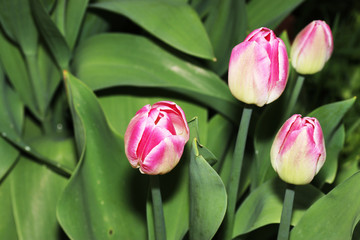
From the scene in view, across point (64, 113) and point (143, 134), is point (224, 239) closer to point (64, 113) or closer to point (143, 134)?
point (143, 134)

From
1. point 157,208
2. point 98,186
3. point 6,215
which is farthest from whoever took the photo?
point 6,215

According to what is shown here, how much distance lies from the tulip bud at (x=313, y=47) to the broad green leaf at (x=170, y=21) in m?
0.20

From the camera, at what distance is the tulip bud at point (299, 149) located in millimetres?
527

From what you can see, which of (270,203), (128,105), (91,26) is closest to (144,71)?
(128,105)

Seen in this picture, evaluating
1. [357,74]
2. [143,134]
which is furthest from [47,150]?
[357,74]

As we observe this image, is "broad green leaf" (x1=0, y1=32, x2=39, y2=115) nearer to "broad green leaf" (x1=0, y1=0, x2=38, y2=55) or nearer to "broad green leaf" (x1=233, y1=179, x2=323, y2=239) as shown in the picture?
"broad green leaf" (x1=0, y1=0, x2=38, y2=55)

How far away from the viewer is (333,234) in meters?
0.62

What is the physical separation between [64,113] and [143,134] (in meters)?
0.54

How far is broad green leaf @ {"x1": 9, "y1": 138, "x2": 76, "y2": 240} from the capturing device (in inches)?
33.5

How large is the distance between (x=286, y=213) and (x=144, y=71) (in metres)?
0.35

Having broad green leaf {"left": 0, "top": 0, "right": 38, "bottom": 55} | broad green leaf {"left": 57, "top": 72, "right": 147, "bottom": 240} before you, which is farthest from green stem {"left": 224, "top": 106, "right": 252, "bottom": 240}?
broad green leaf {"left": 0, "top": 0, "right": 38, "bottom": 55}

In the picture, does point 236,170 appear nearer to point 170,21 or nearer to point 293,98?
point 293,98

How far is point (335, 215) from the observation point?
2.01 feet

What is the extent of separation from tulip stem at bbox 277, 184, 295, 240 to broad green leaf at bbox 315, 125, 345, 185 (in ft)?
0.52
